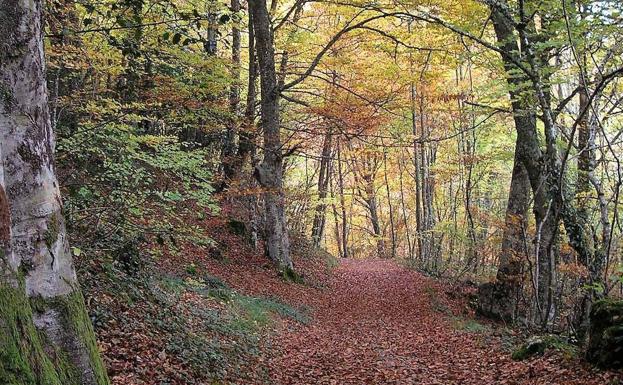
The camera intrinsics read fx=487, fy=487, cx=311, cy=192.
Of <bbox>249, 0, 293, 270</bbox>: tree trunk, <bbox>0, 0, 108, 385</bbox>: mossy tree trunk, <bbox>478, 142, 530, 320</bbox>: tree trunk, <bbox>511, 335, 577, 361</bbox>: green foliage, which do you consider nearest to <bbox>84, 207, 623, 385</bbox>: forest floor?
<bbox>511, 335, 577, 361</bbox>: green foliage

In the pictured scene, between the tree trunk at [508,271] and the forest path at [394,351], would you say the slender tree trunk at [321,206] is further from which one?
the tree trunk at [508,271]

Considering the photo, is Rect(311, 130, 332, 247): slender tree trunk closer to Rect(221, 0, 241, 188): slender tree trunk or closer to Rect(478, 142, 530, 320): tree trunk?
Rect(221, 0, 241, 188): slender tree trunk

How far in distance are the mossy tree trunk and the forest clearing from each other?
0.4 inches

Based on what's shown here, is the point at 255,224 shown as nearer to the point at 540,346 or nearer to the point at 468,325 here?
the point at 468,325

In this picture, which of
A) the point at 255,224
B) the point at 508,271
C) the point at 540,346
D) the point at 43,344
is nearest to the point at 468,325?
the point at 508,271

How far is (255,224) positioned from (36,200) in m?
13.5

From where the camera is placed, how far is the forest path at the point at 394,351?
7.03m

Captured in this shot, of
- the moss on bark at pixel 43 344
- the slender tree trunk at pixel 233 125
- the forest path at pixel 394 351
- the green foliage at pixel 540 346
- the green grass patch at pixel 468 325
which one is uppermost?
the slender tree trunk at pixel 233 125

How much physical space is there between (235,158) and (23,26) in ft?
41.8

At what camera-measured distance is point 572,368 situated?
6.24 m

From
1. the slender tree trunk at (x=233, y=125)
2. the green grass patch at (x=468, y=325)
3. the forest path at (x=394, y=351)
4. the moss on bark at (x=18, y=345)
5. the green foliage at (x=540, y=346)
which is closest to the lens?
the moss on bark at (x=18, y=345)

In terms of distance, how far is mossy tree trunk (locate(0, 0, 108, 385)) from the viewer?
8.57 ft

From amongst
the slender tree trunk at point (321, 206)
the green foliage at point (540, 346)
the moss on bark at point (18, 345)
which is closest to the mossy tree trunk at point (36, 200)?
the moss on bark at point (18, 345)

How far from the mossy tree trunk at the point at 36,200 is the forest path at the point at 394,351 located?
15.4 ft
